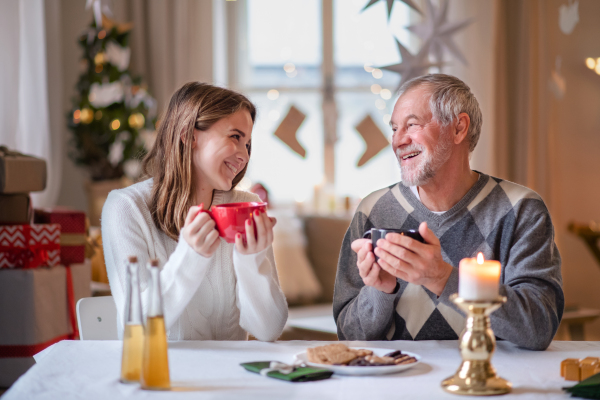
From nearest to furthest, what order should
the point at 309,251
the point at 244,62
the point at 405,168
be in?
1. the point at 405,168
2. the point at 309,251
3. the point at 244,62

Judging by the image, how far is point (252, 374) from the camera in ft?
3.58

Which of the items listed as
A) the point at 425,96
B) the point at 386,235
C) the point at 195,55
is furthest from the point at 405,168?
the point at 195,55

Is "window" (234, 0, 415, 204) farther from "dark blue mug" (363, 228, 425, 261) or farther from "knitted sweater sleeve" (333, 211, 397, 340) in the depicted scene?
"dark blue mug" (363, 228, 425, 261)

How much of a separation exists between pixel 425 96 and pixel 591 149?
3.62 meters

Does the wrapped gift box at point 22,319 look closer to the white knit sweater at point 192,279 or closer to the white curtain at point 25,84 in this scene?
the white knit sweater at point 192,279

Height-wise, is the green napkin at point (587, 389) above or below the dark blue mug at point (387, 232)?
below

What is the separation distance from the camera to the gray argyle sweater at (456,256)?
1.45 meters

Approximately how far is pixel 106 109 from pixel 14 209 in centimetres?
175

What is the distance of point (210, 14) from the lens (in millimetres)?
4754

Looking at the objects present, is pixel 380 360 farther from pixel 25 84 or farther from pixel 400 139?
pixel 25 84

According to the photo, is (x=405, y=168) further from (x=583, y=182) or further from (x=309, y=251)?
(x=583, y=182)

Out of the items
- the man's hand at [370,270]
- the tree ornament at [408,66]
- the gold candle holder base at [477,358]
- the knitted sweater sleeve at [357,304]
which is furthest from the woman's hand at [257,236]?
the tree ornament at [408,66]

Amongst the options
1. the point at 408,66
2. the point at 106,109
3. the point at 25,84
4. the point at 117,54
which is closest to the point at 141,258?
the point at 408,66

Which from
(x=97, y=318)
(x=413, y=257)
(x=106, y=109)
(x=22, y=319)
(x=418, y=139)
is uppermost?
(x=106, y=109)
